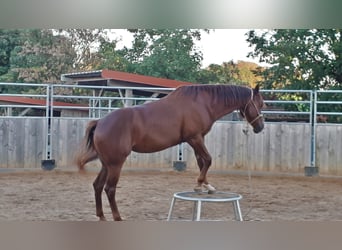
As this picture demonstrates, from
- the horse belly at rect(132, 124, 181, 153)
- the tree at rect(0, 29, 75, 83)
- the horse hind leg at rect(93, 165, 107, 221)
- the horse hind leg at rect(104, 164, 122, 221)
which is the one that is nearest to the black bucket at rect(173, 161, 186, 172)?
the horse belly at rect(132, 124, 181, 153)

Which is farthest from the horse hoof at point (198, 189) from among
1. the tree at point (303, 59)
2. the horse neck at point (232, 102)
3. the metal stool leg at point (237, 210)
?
the tree at point (303, 59)

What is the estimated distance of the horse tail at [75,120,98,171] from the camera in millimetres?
4406

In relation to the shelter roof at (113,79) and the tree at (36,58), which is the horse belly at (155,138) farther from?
the tree at (36,58)

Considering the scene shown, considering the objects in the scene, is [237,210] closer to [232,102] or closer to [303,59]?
[232,102]

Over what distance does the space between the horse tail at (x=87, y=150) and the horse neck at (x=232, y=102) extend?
0.92 meters

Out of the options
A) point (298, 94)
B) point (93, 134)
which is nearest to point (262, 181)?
point (298, 94)

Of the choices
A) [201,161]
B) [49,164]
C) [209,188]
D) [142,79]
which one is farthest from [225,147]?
[49,164]

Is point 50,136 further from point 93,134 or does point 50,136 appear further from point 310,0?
point 310,0

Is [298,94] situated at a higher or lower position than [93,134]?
higher

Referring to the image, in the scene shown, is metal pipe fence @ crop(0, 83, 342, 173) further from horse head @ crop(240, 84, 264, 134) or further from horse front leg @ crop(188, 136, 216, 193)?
horse front leg @ crop(188, 136, 216, 193)

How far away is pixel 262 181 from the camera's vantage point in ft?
15.0

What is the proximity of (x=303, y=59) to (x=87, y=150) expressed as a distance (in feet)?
6.01

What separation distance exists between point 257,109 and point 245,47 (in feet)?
1.59

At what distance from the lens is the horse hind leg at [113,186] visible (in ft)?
14.6
